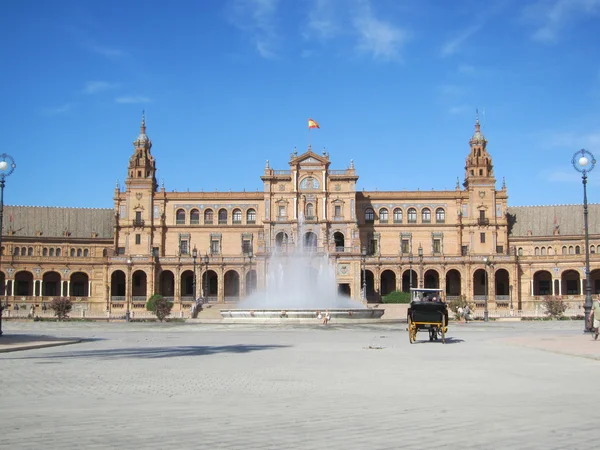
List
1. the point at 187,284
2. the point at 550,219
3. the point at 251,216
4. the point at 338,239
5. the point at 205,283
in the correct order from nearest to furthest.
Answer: the point at 338,239 → the point at 205,283 → the point at 187,284 → the point at 251,216 → the point at 550,219

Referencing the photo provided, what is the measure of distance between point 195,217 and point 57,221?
70.3ft

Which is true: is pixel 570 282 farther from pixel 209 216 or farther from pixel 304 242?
pixel 209 216

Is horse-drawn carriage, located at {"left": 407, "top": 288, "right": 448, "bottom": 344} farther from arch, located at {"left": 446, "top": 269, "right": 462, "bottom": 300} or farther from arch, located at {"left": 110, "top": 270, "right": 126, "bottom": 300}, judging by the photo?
arch, located at {"left": 110, "top": 270, "right": 126, "bottom": 300}

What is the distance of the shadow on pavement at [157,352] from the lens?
22797 mm

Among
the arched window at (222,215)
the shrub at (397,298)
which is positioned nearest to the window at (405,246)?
the shrub at (397,298)

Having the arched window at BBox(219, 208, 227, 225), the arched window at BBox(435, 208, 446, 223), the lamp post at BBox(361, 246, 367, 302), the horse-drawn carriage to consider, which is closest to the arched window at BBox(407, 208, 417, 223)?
the arched window at BBox(435, 208, 446, 223)

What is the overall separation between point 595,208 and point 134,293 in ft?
212

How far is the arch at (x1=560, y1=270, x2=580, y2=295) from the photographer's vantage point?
96812mm

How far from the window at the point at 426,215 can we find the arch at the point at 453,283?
297 inches

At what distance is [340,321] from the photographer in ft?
169

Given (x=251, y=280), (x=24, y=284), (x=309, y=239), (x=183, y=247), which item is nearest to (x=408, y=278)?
(x=309, y=239)

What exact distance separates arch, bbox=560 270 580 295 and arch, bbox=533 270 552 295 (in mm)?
1716

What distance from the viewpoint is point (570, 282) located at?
320 ft

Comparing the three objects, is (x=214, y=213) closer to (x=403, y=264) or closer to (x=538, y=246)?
(x=403, y=264)
